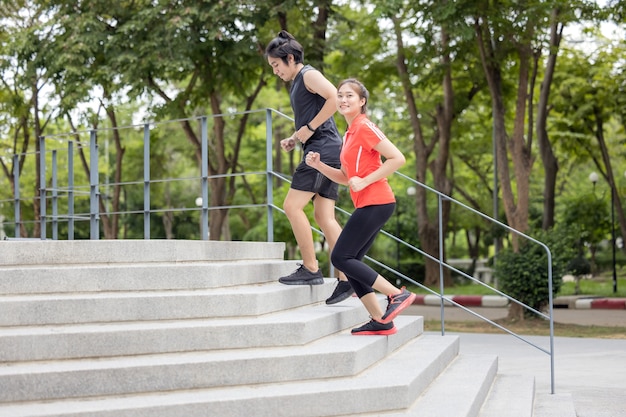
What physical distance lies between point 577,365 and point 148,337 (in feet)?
23.1

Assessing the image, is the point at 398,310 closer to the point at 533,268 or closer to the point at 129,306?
the point at 129,306

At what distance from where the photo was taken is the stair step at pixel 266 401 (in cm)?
525

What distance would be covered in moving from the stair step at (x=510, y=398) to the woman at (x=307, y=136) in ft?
4.98

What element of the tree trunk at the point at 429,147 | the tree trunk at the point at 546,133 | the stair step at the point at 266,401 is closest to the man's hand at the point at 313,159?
the stair step at the point at 266,401

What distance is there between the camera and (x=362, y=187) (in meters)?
6.20

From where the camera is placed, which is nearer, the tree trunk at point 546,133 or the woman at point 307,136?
the woman at point 307,136

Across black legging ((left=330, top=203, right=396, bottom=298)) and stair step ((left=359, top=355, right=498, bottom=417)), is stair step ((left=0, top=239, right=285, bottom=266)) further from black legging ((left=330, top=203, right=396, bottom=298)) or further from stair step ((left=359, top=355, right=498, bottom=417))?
stair step ((left=359, top=355, right=498, bottom=417))

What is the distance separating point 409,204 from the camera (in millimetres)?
41969

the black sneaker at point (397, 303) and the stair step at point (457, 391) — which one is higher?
the black sneaker at point (397, 303)

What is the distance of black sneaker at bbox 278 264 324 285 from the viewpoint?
734 centimetres

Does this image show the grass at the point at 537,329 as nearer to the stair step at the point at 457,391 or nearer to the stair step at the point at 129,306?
the stair step at the point at 457,391

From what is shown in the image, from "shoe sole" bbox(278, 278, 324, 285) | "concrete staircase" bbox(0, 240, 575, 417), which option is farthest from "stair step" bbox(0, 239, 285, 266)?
"shoe sole" bbox(278, 278, 324, 285)

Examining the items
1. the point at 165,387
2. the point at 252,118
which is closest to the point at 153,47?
the point at 252,118

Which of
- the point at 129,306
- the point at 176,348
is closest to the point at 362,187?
the point at 176,348
